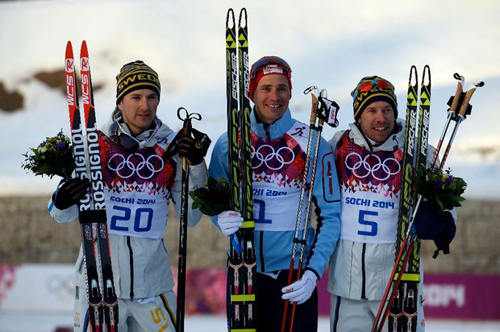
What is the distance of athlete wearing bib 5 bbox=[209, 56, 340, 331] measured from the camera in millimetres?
3076

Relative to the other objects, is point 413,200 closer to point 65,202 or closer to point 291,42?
point 65,202

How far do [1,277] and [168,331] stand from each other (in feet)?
15.3

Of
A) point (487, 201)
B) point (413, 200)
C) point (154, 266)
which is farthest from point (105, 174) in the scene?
point (487, 201)

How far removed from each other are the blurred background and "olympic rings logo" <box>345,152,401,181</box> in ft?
11.5

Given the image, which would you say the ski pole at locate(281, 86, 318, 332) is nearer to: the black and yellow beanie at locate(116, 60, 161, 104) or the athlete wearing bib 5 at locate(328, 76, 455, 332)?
the athlete wearing bib 5 at locate(328, 76, 455, 332)

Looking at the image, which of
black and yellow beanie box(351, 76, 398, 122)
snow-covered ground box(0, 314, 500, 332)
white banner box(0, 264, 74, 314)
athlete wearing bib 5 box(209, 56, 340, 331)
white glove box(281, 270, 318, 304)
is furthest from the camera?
white banner box(0, 264, 74, 314)

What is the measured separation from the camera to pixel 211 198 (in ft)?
10.0

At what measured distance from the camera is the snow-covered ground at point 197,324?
6.44 m

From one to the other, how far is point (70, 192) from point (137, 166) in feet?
0.94

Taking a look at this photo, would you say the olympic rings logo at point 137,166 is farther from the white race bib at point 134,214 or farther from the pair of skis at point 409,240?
the pair of skis at point 409,240

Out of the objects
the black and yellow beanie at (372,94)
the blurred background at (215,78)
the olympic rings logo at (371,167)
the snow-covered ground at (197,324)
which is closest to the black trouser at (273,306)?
the olympic rings logo at (371,167)

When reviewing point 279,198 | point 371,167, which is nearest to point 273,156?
point 279,198

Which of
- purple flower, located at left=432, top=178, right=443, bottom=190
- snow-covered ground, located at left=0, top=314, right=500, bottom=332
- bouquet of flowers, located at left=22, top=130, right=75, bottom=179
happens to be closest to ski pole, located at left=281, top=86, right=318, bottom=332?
purple flower, located at left=432, top=178, right=443, bottom=190

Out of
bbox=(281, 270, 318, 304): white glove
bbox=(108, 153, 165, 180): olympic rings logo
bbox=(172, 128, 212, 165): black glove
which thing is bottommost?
bbox=(281, 270, 318, 304): white glove
